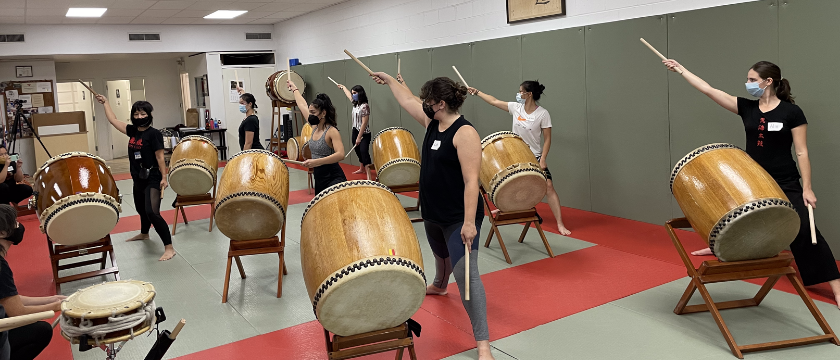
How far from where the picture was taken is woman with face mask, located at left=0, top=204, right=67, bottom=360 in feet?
8.50

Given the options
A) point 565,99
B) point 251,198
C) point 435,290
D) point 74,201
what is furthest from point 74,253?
point 565,99

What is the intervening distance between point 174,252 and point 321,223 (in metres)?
3.28

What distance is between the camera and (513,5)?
6.79 m

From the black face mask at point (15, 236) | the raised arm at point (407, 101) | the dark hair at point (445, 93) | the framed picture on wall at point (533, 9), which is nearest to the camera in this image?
the black face mask at point (15, 236)

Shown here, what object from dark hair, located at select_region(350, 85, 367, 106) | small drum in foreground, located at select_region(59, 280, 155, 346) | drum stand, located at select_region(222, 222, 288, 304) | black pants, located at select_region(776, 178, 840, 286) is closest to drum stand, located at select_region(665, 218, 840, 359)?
black pants, located at select_region(776, 178, 840, 286)

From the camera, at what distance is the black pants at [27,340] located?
2691mm

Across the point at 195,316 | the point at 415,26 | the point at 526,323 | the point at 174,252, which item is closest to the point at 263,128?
the point at 415,26

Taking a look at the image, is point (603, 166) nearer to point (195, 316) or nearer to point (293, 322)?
point (293, 322)

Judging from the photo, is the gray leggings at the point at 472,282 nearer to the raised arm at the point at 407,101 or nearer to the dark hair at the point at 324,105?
the raised arm at the point at 407,101

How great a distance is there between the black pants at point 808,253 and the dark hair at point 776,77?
51 centimetres

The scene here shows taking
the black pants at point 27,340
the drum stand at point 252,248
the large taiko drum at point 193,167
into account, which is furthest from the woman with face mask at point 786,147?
the large taiko drum at point 193,167

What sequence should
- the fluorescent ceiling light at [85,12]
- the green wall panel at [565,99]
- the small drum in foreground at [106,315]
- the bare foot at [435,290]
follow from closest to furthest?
the small drum in foreground at [106,315]
the bare foot at [435,290]
the green wall panel at [565,99]
the fluorescent ceiling light at [85,12]

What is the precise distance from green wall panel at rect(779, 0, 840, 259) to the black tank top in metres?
2.85

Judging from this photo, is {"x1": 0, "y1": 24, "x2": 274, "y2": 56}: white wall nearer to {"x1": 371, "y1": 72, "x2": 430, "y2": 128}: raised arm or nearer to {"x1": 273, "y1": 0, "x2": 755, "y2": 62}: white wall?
{"x1": 273, "y1": 0, "x2": 755, "y2": 62}: white wall
